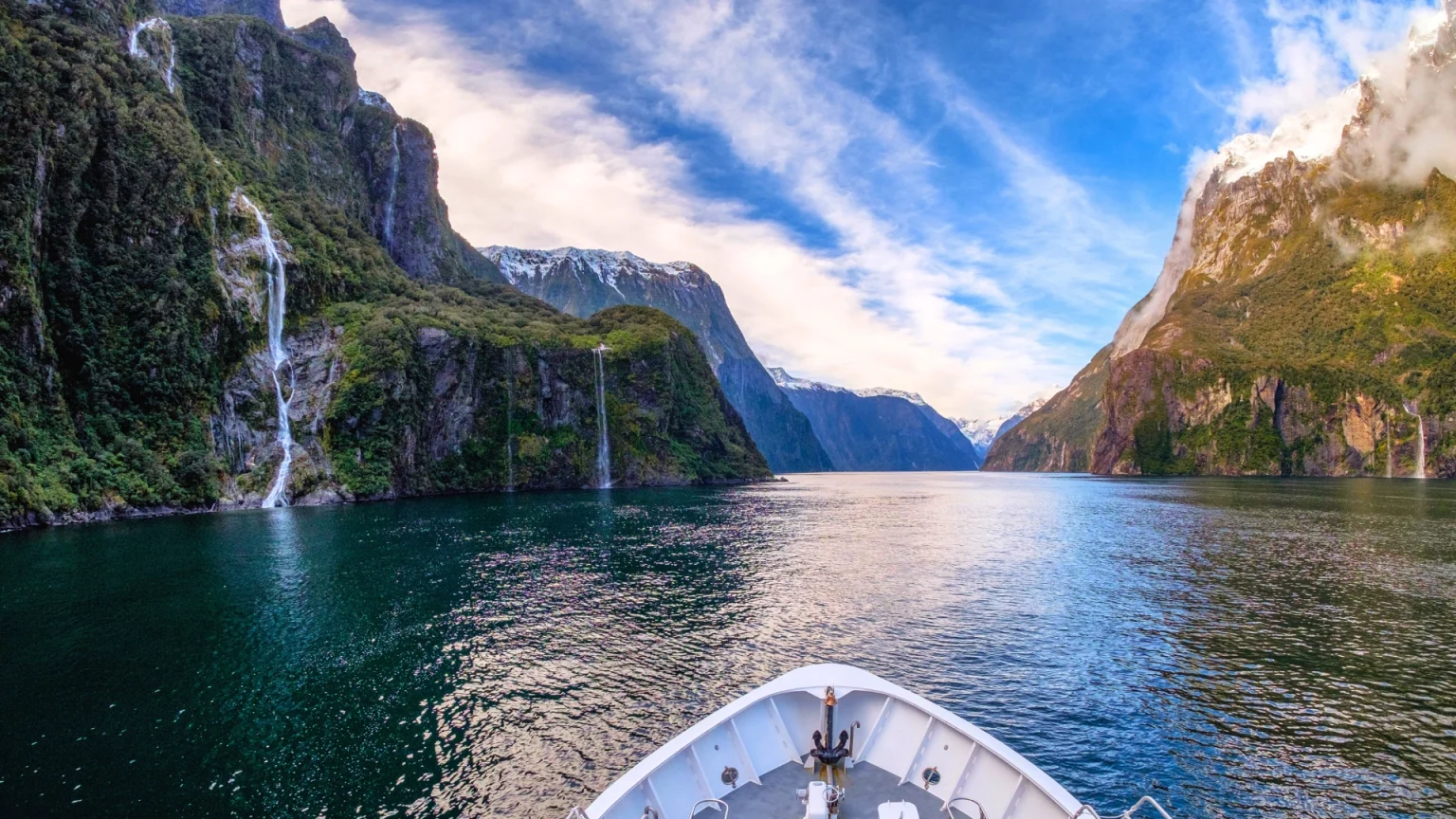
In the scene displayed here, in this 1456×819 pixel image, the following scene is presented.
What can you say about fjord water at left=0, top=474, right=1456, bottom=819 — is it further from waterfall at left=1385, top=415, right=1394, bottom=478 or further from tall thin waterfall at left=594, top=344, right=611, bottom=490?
waterfall at left=1385, top=415, right=1394, bottom=478

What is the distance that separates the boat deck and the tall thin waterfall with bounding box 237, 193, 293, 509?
100003 millimetres

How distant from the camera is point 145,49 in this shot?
117438mm

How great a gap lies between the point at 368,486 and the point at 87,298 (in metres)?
41.3

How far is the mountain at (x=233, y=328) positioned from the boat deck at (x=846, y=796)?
7674cm

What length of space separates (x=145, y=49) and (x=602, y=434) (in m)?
108

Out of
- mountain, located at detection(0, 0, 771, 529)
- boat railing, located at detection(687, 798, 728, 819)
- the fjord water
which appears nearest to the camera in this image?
boat railing, located at detection(687, 798, 728, 819)

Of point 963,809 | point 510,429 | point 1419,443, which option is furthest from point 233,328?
point 1419,443

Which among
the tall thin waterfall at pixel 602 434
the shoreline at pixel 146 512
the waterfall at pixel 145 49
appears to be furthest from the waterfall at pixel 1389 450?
the waterfall at pixel 145 49

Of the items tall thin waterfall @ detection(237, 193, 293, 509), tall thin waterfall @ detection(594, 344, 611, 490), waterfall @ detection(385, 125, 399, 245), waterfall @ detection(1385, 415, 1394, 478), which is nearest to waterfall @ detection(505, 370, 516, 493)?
tall thin waterfall @ detection(594, 344, 611, 490)

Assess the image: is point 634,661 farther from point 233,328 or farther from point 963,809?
point 233,328

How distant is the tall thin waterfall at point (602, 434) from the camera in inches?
5877

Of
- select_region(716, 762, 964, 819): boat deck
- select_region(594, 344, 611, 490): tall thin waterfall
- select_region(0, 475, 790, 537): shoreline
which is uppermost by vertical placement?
select_region(594, 344, 611, 490): tall thin waterfall

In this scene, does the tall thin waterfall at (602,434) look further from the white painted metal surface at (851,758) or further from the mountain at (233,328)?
the white painted metal surface at (851,758)

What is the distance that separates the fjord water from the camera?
56.7 ft
